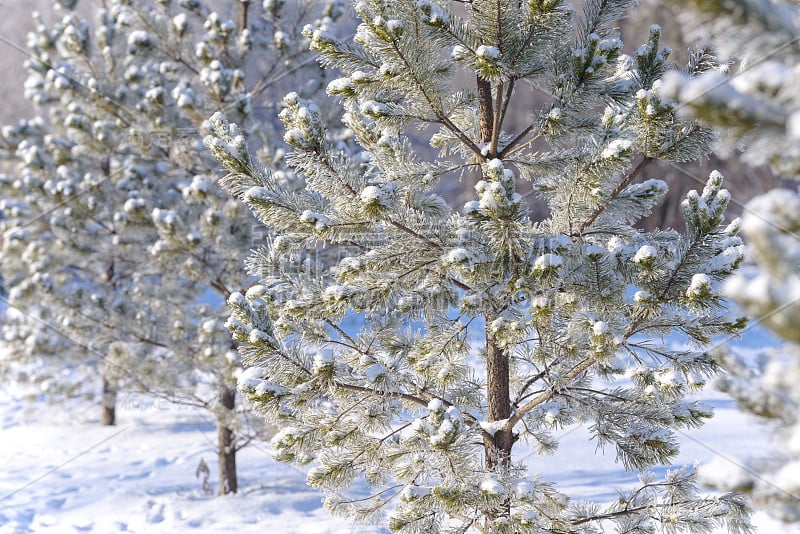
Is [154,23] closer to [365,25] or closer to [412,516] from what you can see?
[365,25]

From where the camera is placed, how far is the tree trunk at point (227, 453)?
6.14 meters

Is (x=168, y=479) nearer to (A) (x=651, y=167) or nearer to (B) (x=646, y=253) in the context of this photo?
(B) (x=646, y=253)

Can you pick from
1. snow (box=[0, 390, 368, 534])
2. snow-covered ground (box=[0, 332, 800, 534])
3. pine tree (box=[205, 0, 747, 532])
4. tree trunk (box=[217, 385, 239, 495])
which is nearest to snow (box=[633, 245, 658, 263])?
pine tree (box=[205, 0, 747, 532])

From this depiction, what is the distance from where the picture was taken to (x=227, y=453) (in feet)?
20.5

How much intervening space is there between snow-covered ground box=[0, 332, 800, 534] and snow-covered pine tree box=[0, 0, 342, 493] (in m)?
0.55

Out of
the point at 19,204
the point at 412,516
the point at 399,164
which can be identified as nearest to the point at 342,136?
the point at 399,164

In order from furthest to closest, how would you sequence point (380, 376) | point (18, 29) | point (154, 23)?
1. point (18, 29)
2. point (154, 23)
3. point (380, 376)

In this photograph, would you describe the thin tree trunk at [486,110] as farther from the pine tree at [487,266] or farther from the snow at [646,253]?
the snow at [646,253]

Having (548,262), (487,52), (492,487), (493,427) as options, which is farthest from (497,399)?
(487,52)

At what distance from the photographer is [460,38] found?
2639 mm

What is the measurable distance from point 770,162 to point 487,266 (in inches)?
63.1

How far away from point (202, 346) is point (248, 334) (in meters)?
3.51

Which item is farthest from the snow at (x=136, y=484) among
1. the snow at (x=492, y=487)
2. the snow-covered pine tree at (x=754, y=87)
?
the snow-covered pine tree at (x=754, y=87)

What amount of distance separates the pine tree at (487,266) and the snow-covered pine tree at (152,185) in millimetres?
2695
